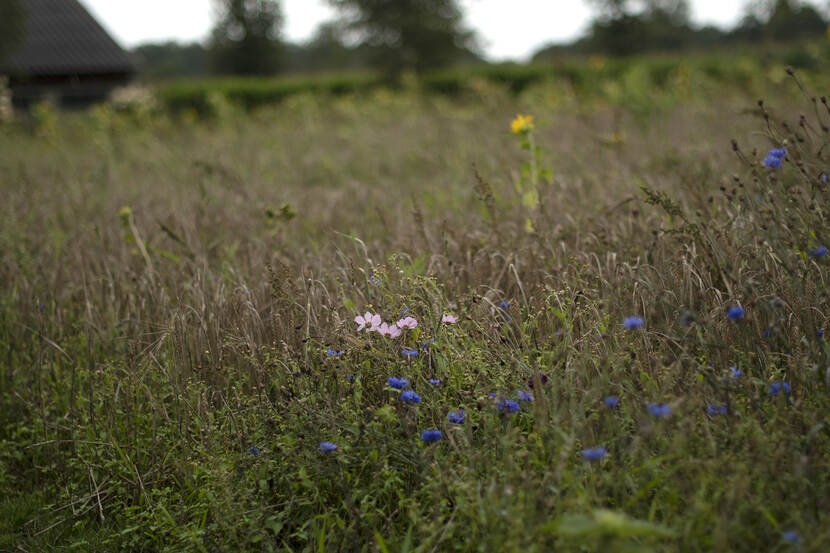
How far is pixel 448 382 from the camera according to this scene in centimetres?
185

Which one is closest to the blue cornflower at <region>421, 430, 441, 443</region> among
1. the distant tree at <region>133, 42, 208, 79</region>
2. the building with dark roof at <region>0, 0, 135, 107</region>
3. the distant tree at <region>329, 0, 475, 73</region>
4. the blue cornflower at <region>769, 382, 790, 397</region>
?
the blue cornflower at <region>769, 382, 790, 397</region>

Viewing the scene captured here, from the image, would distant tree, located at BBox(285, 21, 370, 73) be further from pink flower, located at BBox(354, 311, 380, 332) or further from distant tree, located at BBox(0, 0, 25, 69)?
pink flower, located at BBox(354, 311, 380, 332)

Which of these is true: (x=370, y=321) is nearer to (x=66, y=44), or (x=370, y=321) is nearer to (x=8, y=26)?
(x=8, y=26)

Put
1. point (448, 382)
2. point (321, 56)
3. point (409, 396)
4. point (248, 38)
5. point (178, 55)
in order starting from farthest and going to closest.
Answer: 1. point (178, 55)
2. point (321, 56)
3. point (248, 38)
4. point (448, 382)
5. point (409, 396)

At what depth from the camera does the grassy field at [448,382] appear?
1.40m

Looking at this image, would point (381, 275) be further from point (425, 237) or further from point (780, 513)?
point (780, 513)

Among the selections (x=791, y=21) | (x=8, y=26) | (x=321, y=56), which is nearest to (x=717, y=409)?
(x=8, y=26)

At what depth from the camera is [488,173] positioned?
15.6 feet

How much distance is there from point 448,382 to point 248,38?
1717 inches

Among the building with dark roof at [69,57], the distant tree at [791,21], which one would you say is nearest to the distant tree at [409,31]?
the building with dark roof at [69,57]

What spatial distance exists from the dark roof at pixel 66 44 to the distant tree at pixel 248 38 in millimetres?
16123

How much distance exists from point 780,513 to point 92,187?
18.6 ft

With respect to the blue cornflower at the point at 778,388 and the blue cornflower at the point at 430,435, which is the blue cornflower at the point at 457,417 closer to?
the blue cornflower at the point at 430,435

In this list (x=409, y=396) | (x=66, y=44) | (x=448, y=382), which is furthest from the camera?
(x=66, y=44)
